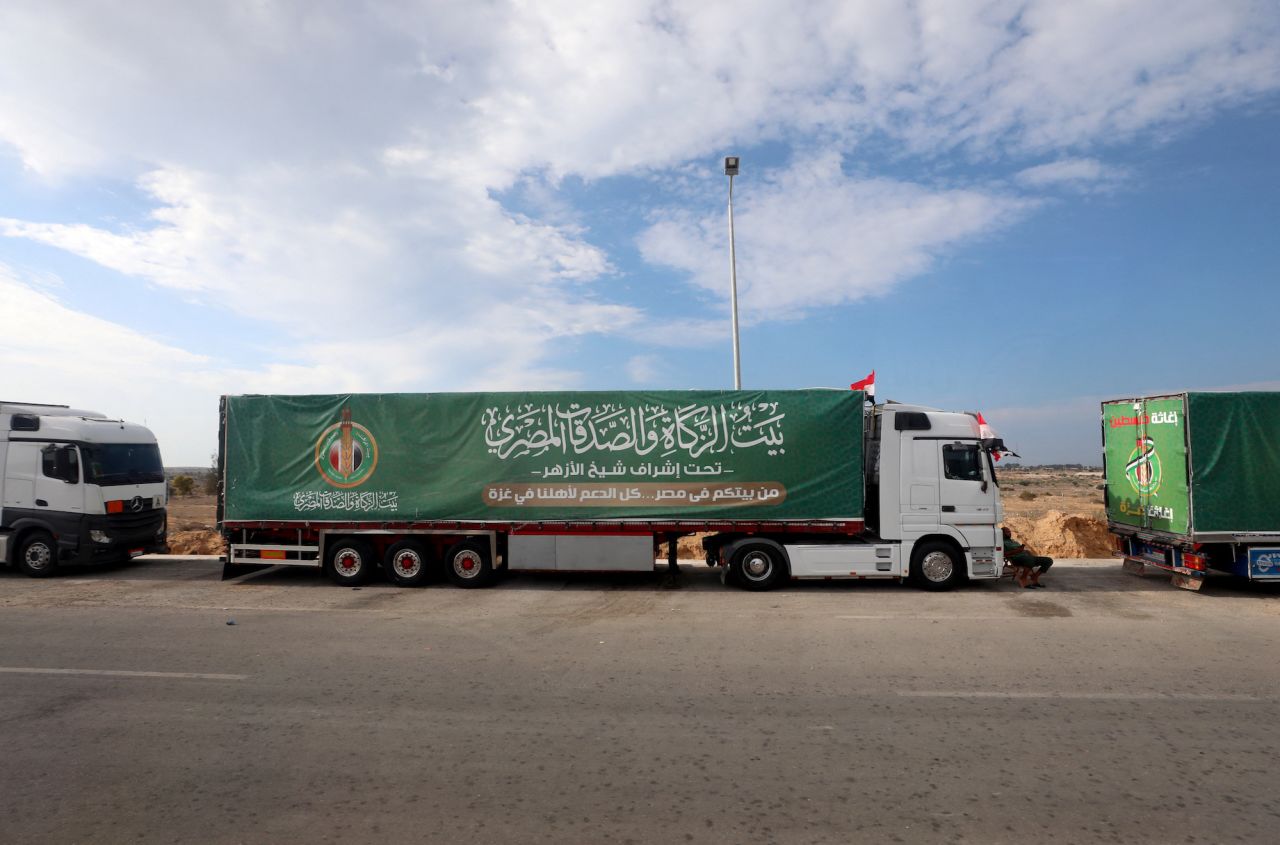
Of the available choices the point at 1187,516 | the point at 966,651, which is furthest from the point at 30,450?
the point at 1187,516

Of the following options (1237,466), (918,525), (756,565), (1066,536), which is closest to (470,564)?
(756,565)

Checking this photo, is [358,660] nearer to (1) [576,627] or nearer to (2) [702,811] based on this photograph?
(1) [576,627]

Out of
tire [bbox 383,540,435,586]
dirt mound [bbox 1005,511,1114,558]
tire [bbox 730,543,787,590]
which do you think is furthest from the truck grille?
dirt mound [bbox 1005,511,1114,558]

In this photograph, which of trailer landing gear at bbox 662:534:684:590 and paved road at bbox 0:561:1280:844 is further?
trailer landing gear at bbox 662:534:684:590

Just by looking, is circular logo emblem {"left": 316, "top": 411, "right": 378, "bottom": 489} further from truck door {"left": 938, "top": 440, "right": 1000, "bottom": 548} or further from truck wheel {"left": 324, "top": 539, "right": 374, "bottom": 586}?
→ truck door {"left": 938, "top": 440, "right": 1000, "bottom": 548}

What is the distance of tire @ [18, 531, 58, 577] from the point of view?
12.9m

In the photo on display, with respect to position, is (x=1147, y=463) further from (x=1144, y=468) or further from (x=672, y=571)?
(x=672, y=571)

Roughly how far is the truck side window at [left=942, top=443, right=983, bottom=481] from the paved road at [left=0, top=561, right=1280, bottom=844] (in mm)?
2369

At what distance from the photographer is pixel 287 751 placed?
16.1ft

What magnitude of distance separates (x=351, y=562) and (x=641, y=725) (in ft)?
27.5

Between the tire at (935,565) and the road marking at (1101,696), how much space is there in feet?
17.1

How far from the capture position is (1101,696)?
6.01m

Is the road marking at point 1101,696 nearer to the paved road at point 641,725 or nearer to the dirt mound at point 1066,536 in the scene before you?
the paved road at point 641,725

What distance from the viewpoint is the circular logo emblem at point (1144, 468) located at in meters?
11.8
